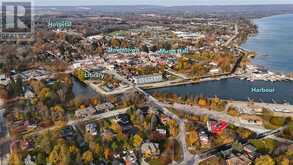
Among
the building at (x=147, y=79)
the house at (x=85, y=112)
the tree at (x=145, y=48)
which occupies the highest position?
the tree at (x=145, y=48)

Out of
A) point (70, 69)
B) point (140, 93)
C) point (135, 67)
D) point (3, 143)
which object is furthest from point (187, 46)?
point (3, 143)

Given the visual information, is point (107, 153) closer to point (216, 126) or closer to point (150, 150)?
point (150, 150)

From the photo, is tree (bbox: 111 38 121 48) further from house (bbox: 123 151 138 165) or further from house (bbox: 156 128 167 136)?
house (bbox: 123 151 138 165)

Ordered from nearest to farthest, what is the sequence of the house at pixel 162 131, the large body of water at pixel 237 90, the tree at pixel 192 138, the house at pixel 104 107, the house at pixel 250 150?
the house at pixel 250 150, the tree at pixel 192 138, the house at pixel 162 131, the house at pixel 104 107, the large body of water at pixel 237 90

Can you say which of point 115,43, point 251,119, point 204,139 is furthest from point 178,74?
point 115,43

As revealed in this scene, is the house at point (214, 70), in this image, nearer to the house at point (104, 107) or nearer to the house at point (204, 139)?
the house at point (104, 107)

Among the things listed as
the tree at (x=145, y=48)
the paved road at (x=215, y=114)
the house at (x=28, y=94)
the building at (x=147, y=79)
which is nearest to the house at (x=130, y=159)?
the paved road at (x=215, y=114)
